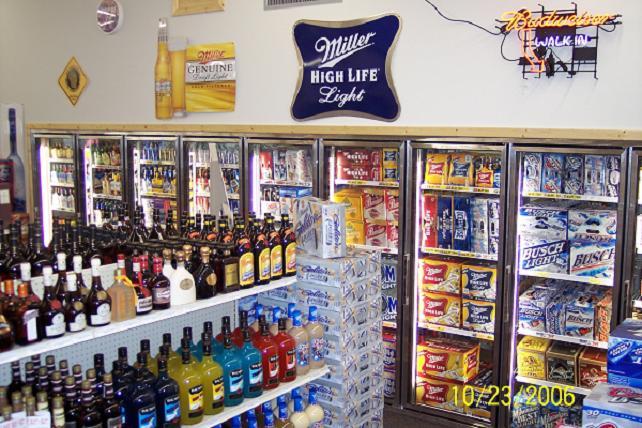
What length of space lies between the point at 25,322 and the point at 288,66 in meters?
3.48

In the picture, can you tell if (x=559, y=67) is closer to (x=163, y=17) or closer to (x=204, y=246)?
(x=204, y=246)

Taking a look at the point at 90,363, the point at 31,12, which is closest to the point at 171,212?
the point at 90,363

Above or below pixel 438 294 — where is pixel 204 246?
above

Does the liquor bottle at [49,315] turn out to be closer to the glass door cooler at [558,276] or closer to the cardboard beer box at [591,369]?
the glass door cooler at [558,276]

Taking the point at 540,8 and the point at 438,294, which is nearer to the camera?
the point at 540,8

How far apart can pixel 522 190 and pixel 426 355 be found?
1420 millimetres

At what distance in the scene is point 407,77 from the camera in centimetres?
504

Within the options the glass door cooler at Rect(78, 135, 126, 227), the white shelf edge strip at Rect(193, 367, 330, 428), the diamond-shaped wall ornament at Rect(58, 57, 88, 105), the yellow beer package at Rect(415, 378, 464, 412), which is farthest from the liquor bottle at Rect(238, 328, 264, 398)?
the diamond-shaped wall ornament at Rect(58, 57, 88, 105)

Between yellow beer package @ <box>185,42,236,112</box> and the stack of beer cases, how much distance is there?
221 cm

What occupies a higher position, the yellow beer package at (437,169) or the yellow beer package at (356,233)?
the yellow beer package at (437,169)

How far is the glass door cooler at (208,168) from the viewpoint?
592 centimetres

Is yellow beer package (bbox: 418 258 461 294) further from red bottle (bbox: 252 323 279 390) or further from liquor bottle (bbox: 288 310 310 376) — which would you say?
red bottle (bbox: 252 323 279 390)

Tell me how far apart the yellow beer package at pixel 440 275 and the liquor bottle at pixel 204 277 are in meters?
2.07

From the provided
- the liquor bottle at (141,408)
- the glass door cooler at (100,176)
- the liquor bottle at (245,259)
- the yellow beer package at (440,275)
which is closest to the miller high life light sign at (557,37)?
the yellow beer package at (440,275)
